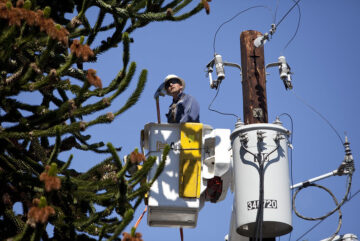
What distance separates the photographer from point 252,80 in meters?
10.2

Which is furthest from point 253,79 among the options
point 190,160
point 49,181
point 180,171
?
point 49,181

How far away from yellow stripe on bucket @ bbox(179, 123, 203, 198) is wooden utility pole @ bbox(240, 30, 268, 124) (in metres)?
0.72

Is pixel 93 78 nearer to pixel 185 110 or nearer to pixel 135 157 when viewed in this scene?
pixel 135 157

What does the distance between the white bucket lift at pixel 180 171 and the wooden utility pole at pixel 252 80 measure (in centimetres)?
45

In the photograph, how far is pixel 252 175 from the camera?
29.3 ft

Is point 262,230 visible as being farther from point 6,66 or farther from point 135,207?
point 6,66

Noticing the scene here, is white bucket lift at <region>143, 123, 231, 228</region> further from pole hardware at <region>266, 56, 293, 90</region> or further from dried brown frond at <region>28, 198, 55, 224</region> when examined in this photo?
dried brown frond at <region>28, 198, 55, 224</region>

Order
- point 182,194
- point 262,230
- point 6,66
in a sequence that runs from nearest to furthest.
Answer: point 6,66 < point 262,230 < point 182,194

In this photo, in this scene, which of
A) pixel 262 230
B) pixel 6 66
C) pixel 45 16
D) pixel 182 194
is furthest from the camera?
pixel 182 194

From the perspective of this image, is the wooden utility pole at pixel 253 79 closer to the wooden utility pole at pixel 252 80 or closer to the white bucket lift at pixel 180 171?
the wooden utility pole at pixel 252 80

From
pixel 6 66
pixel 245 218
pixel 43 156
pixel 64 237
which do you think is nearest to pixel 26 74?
pixel 6 66

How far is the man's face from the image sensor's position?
10.7 m

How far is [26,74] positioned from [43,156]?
Result: 112 cm

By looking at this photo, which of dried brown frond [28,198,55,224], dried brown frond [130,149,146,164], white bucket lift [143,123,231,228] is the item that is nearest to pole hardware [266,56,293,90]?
white bucket lift [143,123,231,228]
